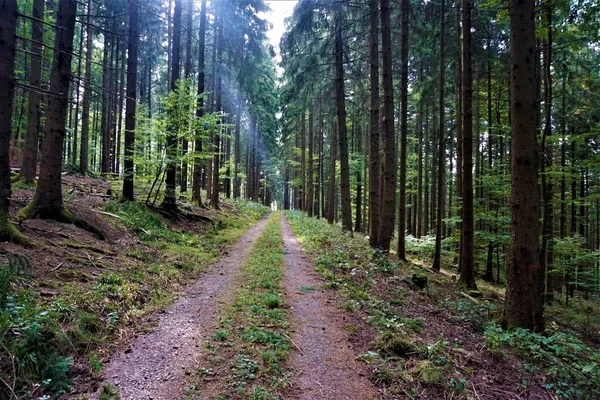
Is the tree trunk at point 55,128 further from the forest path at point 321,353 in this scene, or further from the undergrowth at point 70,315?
the forest path at point 321,353

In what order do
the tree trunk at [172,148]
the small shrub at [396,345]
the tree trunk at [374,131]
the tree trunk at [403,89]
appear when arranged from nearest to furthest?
the small shrub at [396,345] → the tree trunk at [403,89] → the tree trunk at [172,148] → the tree trunk at [374,131]

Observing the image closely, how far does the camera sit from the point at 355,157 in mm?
23078

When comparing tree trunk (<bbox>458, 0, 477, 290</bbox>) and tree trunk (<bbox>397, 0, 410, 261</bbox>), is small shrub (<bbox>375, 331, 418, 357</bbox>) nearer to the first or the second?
tree trunk (<bbox>458, 0, 477, 290</bbox>)

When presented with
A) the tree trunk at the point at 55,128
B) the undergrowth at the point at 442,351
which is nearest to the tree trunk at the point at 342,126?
the undergrowth at the point at 442,351

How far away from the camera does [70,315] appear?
4117 millimetres

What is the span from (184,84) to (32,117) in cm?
560

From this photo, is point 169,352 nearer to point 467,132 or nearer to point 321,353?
point 321,353

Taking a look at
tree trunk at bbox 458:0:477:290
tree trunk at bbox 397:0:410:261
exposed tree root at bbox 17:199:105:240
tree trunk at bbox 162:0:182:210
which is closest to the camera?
exposed tree root at bbox 17:199:105:240

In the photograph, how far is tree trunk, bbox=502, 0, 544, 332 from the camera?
5.05 metres

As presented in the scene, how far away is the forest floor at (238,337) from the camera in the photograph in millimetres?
3461

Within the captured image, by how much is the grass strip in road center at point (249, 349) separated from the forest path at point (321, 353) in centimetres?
20

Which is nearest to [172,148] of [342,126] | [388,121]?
[388,121]

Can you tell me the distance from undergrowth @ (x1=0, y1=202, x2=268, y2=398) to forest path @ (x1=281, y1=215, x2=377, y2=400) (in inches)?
91.9

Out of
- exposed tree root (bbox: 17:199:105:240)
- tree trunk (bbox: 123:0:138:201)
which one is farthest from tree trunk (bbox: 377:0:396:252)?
tree trunk (bbox: 123:0:138:201)
